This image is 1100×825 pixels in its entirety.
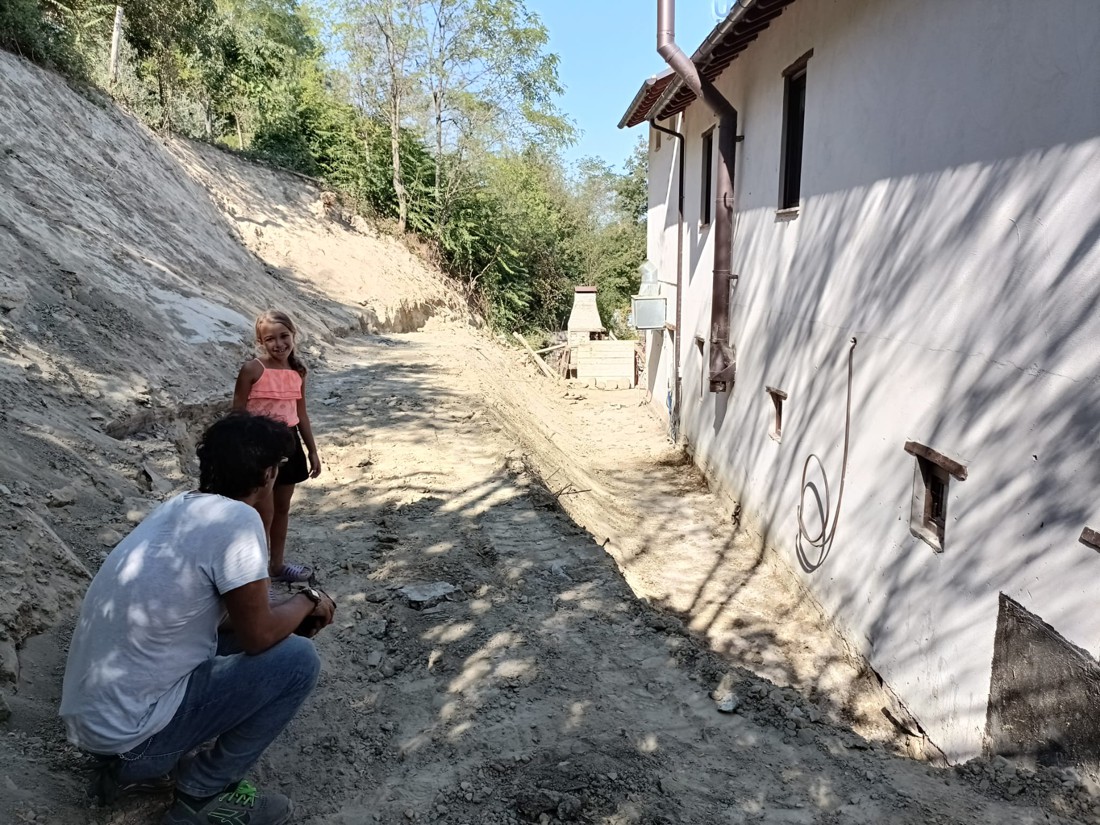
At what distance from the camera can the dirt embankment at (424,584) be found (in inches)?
101

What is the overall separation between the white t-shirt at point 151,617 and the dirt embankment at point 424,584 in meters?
0.32

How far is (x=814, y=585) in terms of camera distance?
19.2 ft

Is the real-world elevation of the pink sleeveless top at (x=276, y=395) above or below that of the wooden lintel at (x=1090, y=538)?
above

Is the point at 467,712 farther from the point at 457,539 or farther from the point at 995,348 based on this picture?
the point at 995,348

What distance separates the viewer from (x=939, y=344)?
157 inches

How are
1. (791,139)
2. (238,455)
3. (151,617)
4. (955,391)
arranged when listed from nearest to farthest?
(151,617) < (238,455) < (955,391) < (791,139)

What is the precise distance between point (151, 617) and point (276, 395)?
6.37ft

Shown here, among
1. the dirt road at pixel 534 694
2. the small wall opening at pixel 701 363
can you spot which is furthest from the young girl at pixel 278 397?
the small wall opening at pixel 701 363

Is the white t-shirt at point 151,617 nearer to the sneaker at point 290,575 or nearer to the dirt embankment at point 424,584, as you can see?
the dirt embankment at point 424,584

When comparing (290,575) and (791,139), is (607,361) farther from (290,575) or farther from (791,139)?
(290,575)

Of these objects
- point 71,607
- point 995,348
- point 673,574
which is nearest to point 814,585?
point 673,574

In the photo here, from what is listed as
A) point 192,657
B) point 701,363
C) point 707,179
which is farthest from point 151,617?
point 707,179

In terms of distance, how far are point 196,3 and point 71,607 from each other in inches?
626

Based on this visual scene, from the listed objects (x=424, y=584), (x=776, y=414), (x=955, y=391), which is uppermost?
(x=955, y=391)
